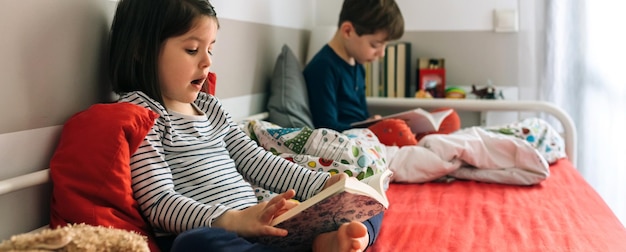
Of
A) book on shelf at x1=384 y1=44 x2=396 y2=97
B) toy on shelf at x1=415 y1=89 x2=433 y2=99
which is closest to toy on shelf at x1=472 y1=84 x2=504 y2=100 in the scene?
toy on shelf at x1=415 y1=89 x2=433 y2=99

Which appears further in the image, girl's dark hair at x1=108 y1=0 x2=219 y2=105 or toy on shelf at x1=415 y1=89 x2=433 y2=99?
toy on shelf at x1=415 y1=89 x2=433 y2=99

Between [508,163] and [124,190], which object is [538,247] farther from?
[124,190]

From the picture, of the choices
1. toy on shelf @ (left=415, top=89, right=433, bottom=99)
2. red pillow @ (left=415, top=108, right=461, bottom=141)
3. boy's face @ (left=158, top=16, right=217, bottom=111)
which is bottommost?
red pillow @ (left=415, top=108, right=461, bottom=141)

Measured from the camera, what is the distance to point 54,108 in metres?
1.19

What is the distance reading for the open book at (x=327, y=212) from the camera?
3.60 feet

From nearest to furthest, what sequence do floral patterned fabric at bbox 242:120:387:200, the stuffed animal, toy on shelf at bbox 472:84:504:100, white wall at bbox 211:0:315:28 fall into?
the stuffed animal, floral patterned fabric at bbox 242:120:387:200, white wall at bbox 211:0:315:28, toy on shelf at bbox 472:84:504:100

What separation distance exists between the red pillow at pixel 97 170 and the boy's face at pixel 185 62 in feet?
0.59

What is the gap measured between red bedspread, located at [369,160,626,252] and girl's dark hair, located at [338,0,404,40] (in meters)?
0.56

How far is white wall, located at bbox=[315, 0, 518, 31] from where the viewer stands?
2.69 m

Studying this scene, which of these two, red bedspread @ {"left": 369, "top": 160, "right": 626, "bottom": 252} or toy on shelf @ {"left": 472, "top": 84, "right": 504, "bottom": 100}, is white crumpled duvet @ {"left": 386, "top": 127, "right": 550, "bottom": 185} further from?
toy on shelf @ {"left": 472, "top": 84, "right": 504, "bottom": 100}

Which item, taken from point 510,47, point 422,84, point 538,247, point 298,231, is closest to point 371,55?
point 422,84

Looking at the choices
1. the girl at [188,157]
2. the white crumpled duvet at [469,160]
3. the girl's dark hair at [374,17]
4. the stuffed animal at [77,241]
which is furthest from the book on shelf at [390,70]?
the stuffed animal at [77,241]

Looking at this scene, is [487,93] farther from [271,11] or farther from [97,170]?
[97,170]

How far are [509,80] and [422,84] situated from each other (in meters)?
0.33
